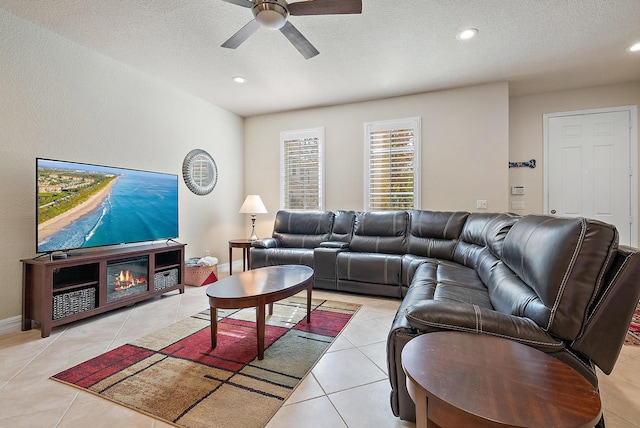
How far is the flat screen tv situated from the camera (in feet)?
8.47

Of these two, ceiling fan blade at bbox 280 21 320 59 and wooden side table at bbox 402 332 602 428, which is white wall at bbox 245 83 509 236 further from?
wooden side table at bbox 402 332 602 428

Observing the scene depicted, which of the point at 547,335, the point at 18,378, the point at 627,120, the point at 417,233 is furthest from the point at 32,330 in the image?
the point at 627,120

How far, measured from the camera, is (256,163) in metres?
5.48

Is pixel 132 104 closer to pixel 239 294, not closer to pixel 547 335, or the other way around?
pixel 239 294

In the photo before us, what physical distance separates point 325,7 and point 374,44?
1.16 metres

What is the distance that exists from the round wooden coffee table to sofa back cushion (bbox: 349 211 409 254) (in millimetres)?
1409

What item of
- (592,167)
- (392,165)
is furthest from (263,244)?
(592,167)

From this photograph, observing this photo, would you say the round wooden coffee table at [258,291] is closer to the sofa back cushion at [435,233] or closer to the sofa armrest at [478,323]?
the sofa armrest at [478,323]

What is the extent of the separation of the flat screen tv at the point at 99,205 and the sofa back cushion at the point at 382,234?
8.06 feet

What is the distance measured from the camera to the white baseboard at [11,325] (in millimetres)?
2492

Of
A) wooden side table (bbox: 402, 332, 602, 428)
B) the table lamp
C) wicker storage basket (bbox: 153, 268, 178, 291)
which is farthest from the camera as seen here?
the table lamp

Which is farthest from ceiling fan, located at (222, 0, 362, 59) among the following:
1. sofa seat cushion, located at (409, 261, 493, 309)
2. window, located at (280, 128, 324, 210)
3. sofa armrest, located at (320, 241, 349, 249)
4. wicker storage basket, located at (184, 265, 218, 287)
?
wicker storage basket, located at (184, 265, 218, 287)

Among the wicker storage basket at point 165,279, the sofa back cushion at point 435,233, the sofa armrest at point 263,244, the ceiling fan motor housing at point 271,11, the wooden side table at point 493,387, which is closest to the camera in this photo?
the wooden side table at point 493,387

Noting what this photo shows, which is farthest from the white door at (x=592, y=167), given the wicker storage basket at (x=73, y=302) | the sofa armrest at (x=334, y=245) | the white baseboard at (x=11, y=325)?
the white baseboard at (x=11, y=325)
